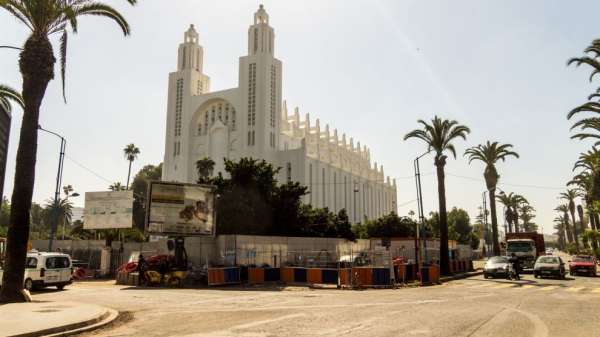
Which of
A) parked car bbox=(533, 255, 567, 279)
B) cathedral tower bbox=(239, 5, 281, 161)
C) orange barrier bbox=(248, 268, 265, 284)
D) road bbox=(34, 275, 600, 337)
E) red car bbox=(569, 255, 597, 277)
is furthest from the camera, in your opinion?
cathedral tower bbox=(239, 5, 281, 161)

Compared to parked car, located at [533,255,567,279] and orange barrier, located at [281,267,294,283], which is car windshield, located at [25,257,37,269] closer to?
orange barrier, located at [281,267,294,283]

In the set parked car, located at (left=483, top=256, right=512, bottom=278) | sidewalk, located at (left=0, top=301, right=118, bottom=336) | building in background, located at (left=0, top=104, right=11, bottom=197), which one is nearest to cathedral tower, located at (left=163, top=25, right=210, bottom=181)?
building in background, located at (left=0, top=104, right=11, bottom=197)

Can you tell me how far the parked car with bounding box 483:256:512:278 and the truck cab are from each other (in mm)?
10292

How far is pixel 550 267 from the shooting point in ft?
96.2

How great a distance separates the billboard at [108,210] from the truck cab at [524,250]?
109 ft

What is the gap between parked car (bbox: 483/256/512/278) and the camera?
2898 centimetres

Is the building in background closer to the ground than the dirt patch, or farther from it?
farther from it

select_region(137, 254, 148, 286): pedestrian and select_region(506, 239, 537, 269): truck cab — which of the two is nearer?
select_region(137, 254, 148, 286): pedestrian

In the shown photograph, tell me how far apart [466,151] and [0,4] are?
142 ft

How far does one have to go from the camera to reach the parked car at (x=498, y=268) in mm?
28984

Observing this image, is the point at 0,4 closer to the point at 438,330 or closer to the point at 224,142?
the point at 438,330

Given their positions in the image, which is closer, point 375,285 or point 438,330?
point 438,330

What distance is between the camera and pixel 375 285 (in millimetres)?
23906

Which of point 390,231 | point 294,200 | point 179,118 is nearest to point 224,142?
point 179,118
